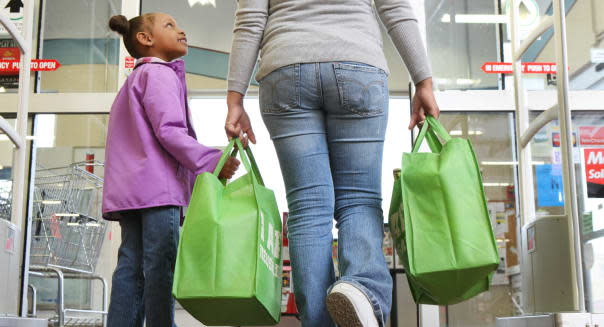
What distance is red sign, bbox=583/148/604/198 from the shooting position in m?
2.75

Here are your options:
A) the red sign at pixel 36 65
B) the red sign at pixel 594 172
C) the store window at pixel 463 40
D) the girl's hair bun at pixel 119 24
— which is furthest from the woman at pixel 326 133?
the red sign at pixel 36 65

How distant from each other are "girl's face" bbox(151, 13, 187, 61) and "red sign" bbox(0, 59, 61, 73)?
2.50m

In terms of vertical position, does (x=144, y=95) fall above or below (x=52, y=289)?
above

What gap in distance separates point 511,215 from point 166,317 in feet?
9.60

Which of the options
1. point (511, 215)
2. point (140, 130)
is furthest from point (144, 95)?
Result: point (511, 215)

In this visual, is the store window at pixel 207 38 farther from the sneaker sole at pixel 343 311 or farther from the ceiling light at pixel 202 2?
the sneaker sole at pixel 343 311

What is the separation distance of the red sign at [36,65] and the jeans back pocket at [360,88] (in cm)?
377

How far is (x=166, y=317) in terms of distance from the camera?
7.72ft

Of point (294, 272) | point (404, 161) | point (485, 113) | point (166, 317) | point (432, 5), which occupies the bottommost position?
point (166, 317)

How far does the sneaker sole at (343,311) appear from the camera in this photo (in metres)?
1.61

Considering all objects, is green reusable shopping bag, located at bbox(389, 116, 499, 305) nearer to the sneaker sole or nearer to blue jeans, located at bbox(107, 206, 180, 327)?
the sneaker sole

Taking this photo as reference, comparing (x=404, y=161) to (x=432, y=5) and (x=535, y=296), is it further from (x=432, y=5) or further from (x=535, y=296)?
(x=432, y=5)

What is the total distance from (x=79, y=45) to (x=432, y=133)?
3.91 m

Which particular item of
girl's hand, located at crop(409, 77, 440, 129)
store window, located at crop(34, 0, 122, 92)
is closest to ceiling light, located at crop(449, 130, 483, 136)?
store window, located at crop(34, 0, 122, 92)
